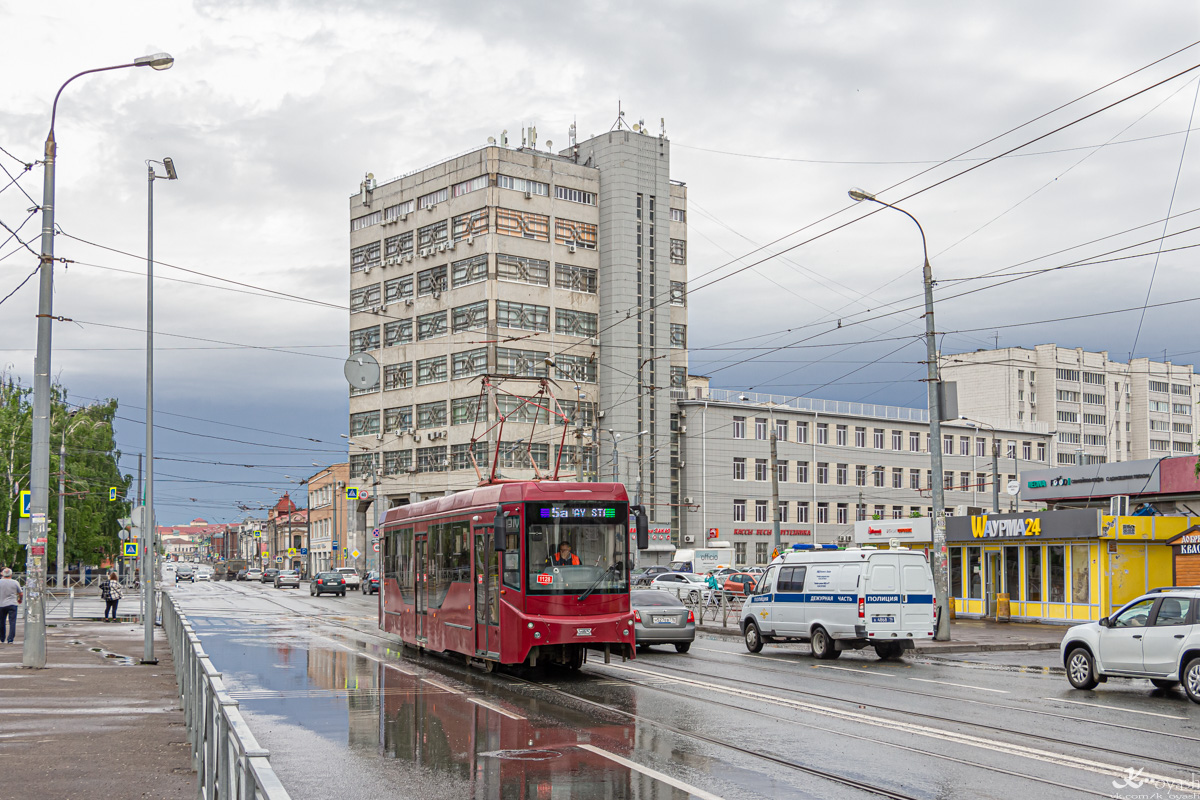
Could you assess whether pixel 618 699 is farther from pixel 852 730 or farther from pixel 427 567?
pixel 427 567

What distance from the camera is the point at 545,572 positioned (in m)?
18.5

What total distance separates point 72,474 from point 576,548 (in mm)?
66296

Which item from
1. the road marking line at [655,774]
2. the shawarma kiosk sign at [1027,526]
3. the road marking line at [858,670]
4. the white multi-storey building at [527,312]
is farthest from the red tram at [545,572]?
the white multi-storey building at [527,312]

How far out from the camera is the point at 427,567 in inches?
912

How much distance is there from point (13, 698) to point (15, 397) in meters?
66.1

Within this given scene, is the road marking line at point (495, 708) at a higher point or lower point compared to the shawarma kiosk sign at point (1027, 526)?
lower

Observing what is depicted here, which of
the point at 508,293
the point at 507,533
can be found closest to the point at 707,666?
the point at 507,533

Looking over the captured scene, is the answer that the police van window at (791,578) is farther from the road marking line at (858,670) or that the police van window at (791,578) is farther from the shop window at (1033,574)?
the shop window at (1033,574)

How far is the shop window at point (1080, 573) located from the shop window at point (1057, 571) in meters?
0.30

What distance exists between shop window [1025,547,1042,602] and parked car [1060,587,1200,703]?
1923 cm

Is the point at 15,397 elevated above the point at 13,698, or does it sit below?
above

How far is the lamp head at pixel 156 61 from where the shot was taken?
20.2m

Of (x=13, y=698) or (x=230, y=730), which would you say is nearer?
(x=230, y=730)

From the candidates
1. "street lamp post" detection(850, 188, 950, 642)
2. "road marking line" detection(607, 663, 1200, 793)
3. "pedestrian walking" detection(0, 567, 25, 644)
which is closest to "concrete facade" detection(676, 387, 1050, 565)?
"street lamp post" detection(850, 188, 950, 642)
